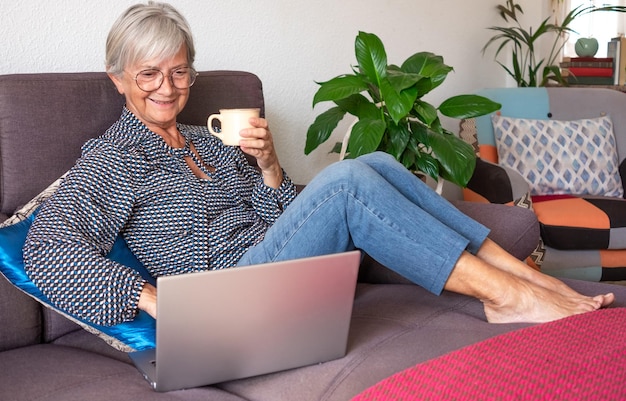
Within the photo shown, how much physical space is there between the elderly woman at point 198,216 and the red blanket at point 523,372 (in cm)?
27

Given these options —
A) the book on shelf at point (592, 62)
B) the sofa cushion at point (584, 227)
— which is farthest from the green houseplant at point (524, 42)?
the sofa cushion at point (584, 227)

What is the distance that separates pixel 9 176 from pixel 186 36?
51 centimetres

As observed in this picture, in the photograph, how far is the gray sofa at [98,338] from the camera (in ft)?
4.38

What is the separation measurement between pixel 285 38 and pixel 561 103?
133cm

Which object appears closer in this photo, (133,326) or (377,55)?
(133,326)

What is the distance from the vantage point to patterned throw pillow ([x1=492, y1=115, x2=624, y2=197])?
3.07 m

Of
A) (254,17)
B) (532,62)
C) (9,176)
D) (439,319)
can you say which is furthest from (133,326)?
(532,62)

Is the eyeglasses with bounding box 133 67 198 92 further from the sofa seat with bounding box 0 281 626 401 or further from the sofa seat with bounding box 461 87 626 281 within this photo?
the sofa seat with bounding box 461 87 626 281

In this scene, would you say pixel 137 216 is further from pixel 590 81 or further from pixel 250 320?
pixel 590 81

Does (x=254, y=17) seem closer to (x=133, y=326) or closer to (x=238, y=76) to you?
(x=238, y=76)

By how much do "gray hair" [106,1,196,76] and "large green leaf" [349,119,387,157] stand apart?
2.25 feet

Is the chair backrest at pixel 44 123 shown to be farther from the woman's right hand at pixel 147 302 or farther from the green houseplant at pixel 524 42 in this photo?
the green houseplant at pixel 524 42

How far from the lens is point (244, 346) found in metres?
1.30

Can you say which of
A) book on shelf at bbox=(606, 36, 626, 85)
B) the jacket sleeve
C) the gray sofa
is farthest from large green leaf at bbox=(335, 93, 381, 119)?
book on shelf at bbox=(606, 36, 626, 85)
